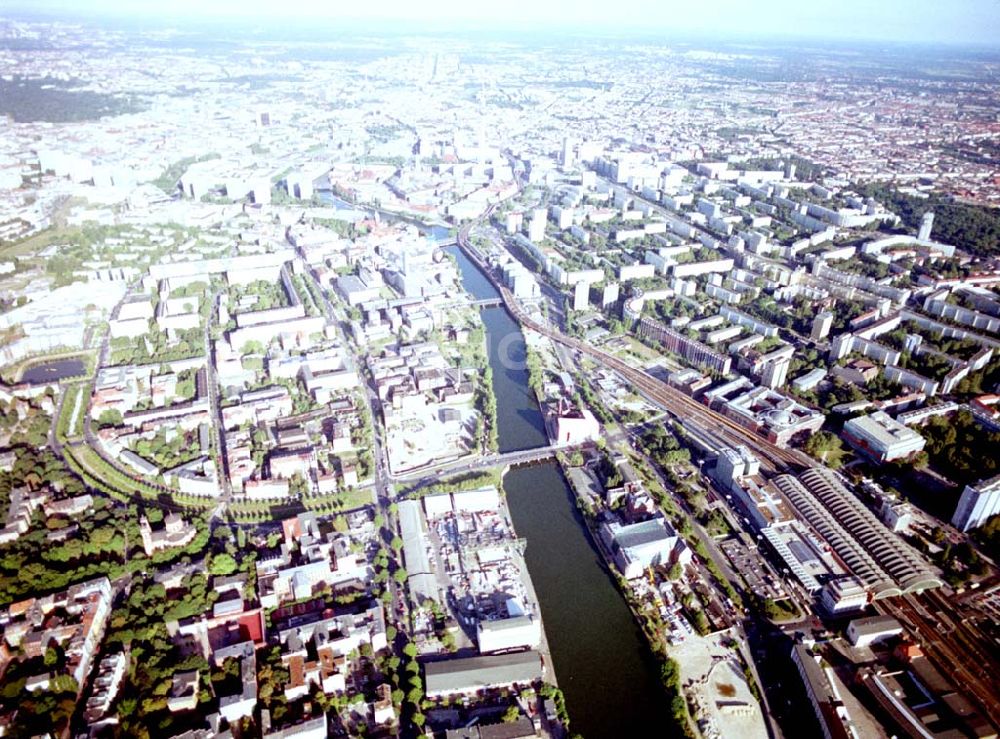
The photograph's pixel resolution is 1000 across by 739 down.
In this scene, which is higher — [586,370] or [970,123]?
[970,123]

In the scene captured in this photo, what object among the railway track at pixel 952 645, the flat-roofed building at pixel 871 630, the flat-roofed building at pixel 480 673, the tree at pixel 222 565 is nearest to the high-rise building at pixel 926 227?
the railway track at pixel 952 645

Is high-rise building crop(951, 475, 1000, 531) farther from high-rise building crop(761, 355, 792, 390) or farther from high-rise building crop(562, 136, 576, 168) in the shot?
high-rise building crop(562, 136, 576, 168)

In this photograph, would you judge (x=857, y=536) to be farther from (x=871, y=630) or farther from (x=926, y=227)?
(x=926, y=227)

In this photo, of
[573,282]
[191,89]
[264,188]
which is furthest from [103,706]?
[191,89]

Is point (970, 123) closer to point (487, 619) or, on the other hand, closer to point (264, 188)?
point (264, 188)

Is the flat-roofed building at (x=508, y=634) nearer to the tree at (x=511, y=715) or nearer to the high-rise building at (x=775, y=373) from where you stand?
the tree at (x=511, y=715)

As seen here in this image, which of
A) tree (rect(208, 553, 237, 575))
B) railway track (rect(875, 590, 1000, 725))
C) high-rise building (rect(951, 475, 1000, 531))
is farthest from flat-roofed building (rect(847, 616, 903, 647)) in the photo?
tree (rect(208, 553, 237, 575))
